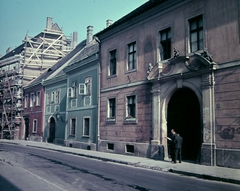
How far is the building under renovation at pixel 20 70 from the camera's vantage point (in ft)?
115

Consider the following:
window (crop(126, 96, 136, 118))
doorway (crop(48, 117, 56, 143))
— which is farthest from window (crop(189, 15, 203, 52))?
doorway (crop(48, 117, 56, 143))

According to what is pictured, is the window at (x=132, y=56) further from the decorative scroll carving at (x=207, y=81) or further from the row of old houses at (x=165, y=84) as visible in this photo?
the decorative scroll carving at (x=207, y=81)

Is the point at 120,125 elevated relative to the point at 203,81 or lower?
lower

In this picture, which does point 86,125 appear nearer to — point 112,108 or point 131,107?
point 112,108

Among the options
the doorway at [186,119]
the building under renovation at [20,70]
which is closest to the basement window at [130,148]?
the doorway at [186,119]

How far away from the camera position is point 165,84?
14250 millimetres

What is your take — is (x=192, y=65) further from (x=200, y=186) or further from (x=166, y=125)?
(x=200, y=186)

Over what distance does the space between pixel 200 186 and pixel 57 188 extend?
4.17 meters

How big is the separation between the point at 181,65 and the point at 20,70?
27973 millimetres

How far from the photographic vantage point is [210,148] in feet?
37.3

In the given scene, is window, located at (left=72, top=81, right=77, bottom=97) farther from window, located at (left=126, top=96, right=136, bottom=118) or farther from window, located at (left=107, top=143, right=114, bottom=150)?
window, located at (left=126, top=96, right=136, bottom=118)

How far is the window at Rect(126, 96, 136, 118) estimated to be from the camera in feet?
53.3

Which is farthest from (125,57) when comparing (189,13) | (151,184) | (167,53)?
(151,184)

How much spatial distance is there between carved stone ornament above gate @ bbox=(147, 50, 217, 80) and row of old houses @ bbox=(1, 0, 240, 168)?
0.05 metres
